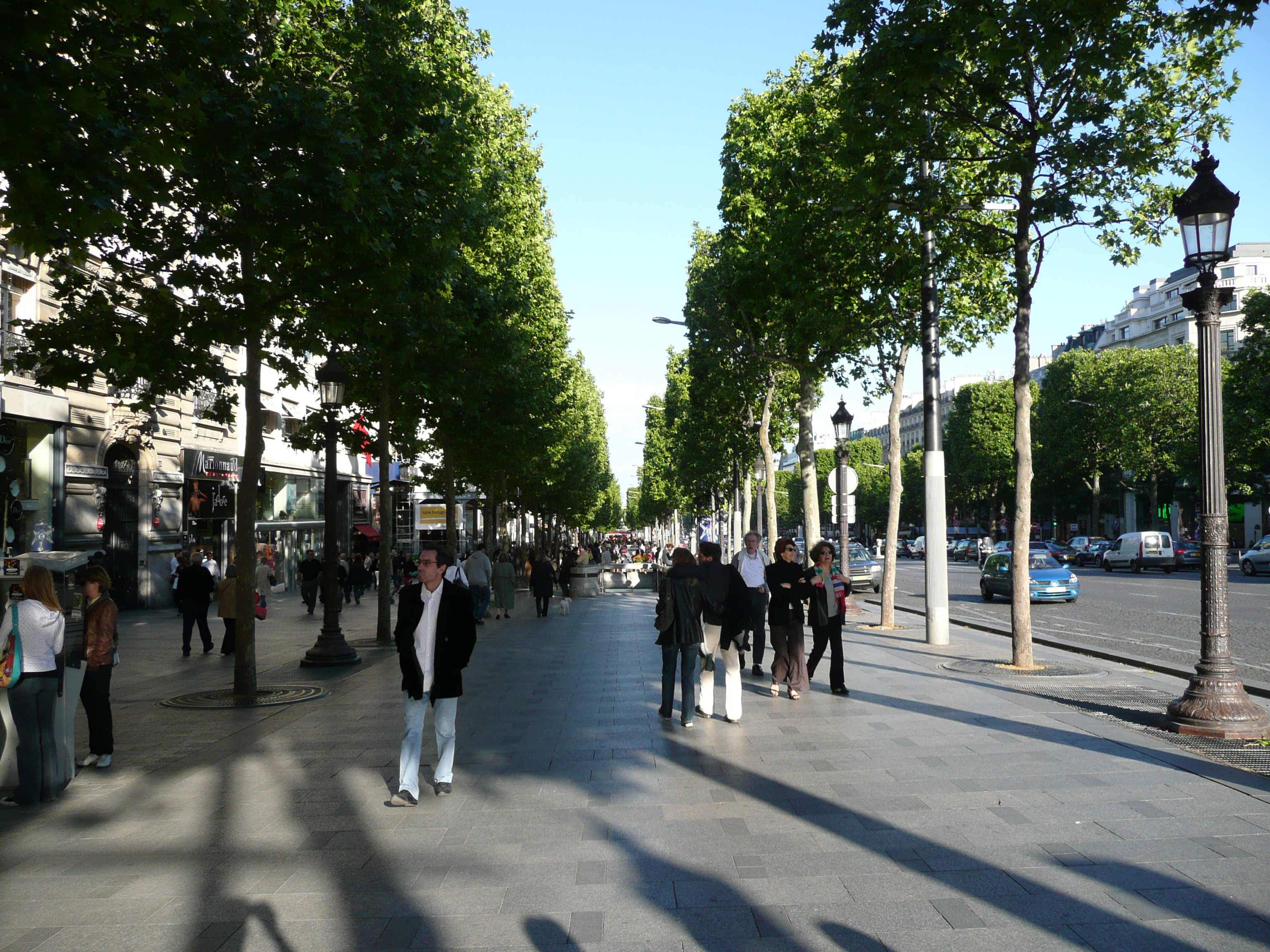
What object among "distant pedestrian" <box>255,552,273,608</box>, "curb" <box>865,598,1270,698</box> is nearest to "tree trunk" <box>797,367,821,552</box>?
"curb" <box>865,598,1270,698</box>

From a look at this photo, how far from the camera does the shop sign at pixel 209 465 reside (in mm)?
30234

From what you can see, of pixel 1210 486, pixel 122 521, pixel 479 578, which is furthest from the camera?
pixel 122 521

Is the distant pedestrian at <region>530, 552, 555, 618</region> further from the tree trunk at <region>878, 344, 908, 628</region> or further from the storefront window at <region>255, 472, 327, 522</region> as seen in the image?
the storefront window at <region>255, 472, 327, 522</region>

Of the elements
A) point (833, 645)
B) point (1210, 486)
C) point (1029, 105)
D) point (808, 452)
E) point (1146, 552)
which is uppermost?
point (1029, 105)

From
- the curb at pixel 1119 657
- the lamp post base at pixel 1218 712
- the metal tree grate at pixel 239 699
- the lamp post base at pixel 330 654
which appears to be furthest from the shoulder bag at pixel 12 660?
the curb at pixel 1119 657

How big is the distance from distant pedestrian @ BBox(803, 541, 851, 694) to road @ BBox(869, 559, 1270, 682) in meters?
4.94

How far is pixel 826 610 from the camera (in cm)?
1195

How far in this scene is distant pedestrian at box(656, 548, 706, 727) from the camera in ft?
33.4

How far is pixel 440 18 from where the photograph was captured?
21.0 m

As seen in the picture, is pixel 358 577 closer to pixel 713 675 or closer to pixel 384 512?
pixel 384 512

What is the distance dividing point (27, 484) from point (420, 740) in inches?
725

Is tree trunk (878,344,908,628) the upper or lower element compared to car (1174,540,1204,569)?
upper

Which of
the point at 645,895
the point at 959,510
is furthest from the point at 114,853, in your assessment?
the point at 959,510

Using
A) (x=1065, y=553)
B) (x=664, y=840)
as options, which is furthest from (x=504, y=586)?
(x=1065, y=553)
